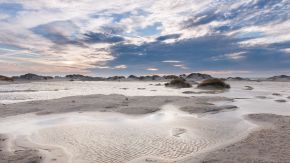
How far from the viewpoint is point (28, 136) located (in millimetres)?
8656

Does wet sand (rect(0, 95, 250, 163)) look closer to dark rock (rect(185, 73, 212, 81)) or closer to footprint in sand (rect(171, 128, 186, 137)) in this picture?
footprint in sand (rect(171, 128, 186, 137))

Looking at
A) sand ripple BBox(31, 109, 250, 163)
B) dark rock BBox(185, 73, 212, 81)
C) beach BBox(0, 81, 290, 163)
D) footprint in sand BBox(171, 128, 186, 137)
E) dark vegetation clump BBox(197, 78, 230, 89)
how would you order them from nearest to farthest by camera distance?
beach BBox(0, 81, 290, 163) < sand ripple BBox(31, 109, 250, 163) < footprint in sand BBox(171, 128, 186, 137) < dark vegetation clump BBox(197, 78, 230, 89) < dark rock BBox(185, 73, 212, 81)

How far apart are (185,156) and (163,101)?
11046mm

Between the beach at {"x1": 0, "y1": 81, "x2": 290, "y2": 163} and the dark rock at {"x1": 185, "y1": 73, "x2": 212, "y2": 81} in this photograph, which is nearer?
the beach at {"x1": 0, "y1": 81, "x2": 290, "y2": 163}

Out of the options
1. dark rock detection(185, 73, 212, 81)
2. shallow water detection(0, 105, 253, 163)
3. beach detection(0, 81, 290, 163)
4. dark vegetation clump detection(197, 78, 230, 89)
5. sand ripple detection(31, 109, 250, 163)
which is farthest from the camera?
dark rock detection(185, 73, 212, 81)

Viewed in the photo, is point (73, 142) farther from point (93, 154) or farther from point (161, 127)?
point (161, 127)

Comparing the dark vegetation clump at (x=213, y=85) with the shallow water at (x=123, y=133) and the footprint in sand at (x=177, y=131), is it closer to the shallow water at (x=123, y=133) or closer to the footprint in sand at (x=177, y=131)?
the shallow water at (x=123, y=133)

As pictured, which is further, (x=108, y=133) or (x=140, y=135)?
(x=108, y=133)

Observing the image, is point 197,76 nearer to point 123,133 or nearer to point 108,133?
point 123,133

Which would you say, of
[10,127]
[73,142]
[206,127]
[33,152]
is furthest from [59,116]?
[206,127]

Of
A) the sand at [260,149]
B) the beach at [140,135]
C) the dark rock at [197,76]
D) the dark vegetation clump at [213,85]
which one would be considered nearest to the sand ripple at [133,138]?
the beach at [140,135]

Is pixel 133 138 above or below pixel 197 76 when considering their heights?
below

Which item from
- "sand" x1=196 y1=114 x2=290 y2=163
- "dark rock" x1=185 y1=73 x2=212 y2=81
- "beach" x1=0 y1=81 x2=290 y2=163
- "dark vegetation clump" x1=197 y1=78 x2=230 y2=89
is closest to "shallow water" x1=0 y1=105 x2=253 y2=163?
"beach" x1=0 y1=81 x2=290 y2=163

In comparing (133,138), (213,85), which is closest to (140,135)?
(133,138)
